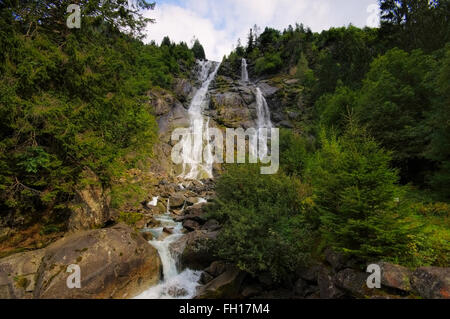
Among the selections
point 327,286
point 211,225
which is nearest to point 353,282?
point 327,286

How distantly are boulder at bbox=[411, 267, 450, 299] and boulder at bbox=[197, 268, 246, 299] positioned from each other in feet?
18.5

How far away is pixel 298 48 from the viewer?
185ft

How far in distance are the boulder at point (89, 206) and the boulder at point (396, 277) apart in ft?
32.2

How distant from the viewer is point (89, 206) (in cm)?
953

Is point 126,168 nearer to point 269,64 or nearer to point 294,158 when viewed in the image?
point 294,158

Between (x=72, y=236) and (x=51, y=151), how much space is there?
334 cm

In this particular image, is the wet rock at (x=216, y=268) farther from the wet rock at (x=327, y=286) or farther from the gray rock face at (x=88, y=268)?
the wet rock at (x=327, y=286)

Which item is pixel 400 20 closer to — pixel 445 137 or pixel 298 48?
pixel 298 48

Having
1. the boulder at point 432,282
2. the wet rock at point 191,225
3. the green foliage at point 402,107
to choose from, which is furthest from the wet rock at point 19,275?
the green foliage at point 402,107

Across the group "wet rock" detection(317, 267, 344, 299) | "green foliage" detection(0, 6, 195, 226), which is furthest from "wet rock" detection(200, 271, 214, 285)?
"green foliage" detection(0, 6, 195, 226)

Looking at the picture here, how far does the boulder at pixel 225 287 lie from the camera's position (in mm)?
8406

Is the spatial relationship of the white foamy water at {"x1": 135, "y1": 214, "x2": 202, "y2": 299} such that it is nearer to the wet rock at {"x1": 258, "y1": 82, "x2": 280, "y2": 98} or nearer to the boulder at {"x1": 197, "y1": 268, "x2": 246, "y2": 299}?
the boulder at {"x1": 197, "y1": 268, "x2": 246, "y2": 299}

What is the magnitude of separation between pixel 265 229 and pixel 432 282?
498cm

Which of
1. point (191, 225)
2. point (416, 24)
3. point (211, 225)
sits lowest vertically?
point (191, 225)
